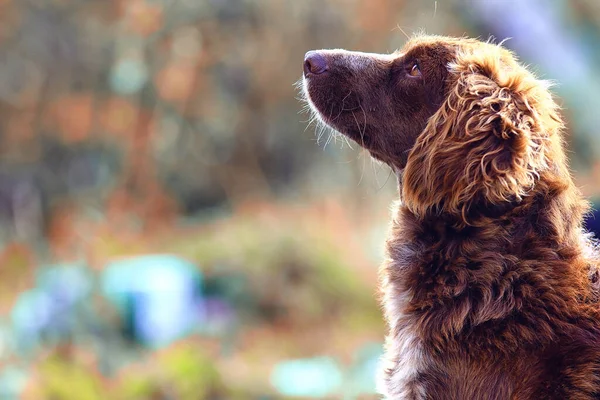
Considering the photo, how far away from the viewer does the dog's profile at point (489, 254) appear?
2.54 metres

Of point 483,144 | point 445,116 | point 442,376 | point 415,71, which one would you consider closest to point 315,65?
point 415,71

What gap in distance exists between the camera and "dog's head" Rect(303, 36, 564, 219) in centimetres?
264

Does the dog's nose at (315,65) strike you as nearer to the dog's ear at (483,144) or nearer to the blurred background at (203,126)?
the dog's ear at (483,144)

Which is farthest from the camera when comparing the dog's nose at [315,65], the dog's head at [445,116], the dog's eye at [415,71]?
the dog's nose at [315,65]

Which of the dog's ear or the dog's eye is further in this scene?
the dog's eye

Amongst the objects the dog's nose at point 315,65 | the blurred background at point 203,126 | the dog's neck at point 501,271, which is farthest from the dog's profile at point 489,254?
the blurred background at point 203,126

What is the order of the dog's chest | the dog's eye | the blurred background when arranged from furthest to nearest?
the blurred background < the dog's eye < the dog's chest

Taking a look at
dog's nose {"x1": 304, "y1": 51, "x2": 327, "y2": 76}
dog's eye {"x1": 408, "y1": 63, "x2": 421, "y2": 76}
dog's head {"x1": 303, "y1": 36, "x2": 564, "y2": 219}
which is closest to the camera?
dog's head {"x1": 303, "y1": 36, "x2": 564, "y2": 219}

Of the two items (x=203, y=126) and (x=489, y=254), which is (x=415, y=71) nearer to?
(x=489, y=254)

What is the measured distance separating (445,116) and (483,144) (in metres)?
0.21

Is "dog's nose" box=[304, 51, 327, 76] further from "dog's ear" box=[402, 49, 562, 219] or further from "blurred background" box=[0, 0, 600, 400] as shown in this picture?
"blurred background" box=[0, 0, 600, 400]

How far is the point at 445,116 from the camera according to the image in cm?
280

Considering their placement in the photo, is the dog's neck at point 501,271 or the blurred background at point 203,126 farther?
the blurred background at point 203,126

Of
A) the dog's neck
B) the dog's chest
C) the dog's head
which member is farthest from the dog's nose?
the dog's chest
